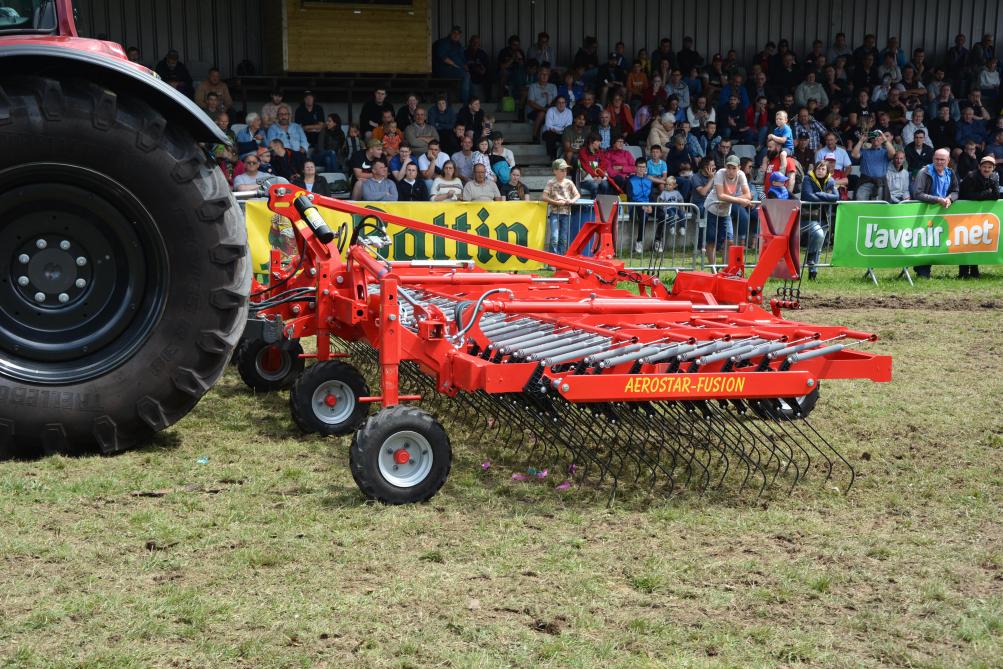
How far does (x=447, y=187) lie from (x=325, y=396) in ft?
24.2

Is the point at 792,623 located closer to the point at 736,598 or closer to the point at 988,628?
the point at 736,598

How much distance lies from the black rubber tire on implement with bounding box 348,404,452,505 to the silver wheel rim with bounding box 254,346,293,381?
2.41 meters

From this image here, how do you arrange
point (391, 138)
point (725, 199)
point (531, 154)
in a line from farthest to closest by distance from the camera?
point (531, 154) → point (391, 138) → point (725, 199)

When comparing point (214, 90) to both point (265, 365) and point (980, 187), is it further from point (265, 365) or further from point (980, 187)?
point (980, 187)

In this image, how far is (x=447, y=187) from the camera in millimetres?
12781

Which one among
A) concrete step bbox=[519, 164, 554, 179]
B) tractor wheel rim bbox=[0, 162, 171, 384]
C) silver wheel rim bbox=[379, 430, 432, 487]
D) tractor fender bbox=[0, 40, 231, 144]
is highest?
tractor fender bbox=[0, 40, 231, 144]

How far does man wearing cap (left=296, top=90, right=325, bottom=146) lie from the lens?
567 inches

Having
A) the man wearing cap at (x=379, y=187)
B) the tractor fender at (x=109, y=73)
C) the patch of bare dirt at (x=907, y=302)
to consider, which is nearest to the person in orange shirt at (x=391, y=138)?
the man wearing cap at (x=379, y=187)

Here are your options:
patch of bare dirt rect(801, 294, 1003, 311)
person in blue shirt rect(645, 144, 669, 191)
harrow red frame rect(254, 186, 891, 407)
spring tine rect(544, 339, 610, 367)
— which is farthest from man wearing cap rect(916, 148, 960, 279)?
spring tine rect(544, 339, 610, 367)

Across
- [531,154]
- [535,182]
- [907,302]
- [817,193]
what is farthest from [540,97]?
[907,302]

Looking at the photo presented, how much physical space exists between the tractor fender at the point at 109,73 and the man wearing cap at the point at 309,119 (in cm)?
975

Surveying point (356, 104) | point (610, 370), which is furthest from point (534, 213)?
point (610, 370)

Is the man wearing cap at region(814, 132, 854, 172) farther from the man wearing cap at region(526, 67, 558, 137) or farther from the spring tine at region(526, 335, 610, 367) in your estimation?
the spring tine at region(526, 335, 610, 367)

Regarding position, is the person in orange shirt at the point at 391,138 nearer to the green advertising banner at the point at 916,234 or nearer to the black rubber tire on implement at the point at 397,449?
the green advertising banner at the point at 916,234
